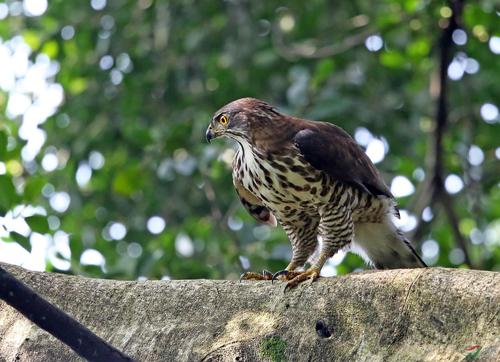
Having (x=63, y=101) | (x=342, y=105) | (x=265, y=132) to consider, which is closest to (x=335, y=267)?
(x=342, y=105)

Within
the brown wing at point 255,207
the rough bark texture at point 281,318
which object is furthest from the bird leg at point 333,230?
the rough bark texture at point 281,318

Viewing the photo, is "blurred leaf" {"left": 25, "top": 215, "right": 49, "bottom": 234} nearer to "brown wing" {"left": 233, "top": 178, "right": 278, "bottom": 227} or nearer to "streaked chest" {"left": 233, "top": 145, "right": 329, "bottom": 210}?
"streaked chest" {"left": 233, "top": 145, "right": 329, "bottom": 210}

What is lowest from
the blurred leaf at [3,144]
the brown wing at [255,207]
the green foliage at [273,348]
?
the brown wing at [255,207]

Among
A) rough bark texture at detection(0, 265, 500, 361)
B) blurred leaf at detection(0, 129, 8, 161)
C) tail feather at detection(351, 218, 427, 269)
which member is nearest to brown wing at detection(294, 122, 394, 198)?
tail feather at detection(351, 218, 427, 269)

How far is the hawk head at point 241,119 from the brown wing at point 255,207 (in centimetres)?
30

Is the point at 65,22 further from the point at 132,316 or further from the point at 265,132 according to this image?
the point at 132,316

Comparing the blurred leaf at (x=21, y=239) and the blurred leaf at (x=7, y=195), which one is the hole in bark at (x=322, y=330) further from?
the blurred leaf at (x=7, y=195)

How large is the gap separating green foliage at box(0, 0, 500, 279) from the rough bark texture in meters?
2.89

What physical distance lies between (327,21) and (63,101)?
8.21 feet

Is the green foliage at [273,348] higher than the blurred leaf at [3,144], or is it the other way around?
the blurred leaf at [3,144]

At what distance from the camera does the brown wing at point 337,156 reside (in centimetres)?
470

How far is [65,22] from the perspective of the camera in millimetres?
8406

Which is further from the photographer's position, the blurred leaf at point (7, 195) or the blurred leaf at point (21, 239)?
the blurred leaf at point (7, 195)

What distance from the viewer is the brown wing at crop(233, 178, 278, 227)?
514 centimetres
